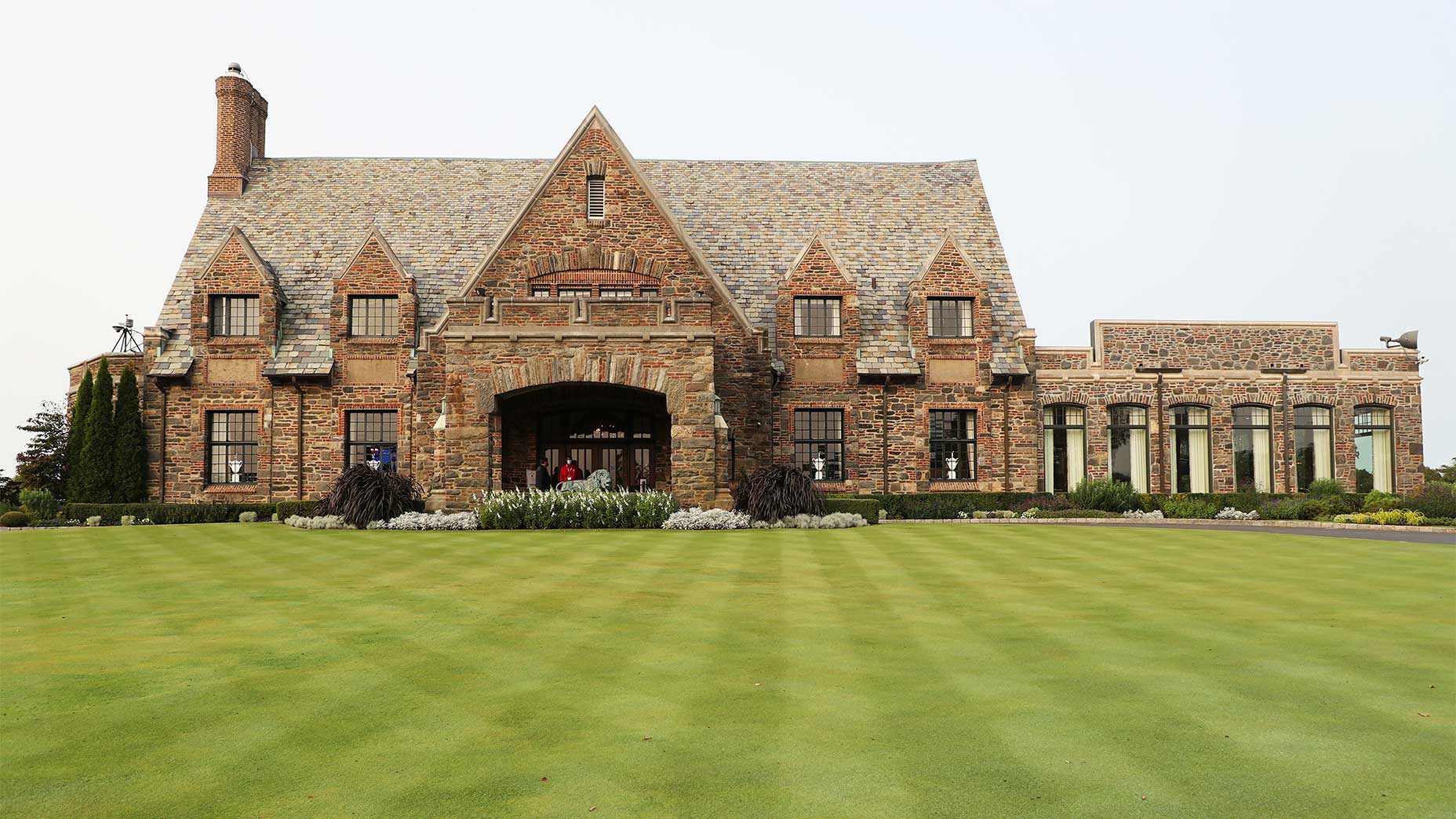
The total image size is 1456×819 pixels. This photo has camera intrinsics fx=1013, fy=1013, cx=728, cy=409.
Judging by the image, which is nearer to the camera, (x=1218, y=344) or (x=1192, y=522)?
(x=1192, y=522)

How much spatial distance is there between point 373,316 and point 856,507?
17174 millimetres

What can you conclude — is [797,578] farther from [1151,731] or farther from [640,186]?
[640,186]

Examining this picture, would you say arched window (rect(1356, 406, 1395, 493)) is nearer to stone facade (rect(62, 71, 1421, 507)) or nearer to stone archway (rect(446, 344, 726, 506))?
stone facade (rect(62, 71, 1421, 507))

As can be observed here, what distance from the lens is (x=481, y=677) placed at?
296 inches

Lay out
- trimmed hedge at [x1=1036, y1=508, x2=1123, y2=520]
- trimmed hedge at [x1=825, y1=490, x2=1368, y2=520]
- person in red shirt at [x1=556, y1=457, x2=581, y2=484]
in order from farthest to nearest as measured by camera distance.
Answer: trimmed hedge at [x1=1036, y1=508, x2=1123, y2=520]
trimmed hedge at [x1=825, y1=490, x2=1368, y2=520]
person in red shirt at [x1=556, y1=457, x2=581, y2=484]

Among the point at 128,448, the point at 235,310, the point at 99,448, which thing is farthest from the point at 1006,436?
the point at 99,448

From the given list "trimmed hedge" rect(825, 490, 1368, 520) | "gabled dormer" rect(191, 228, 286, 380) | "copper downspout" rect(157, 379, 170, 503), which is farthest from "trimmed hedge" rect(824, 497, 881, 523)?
"copper downspout" rect(157, 379, 170, 503)

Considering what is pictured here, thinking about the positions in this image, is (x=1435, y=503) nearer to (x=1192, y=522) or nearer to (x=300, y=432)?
(x=1192, y=522)

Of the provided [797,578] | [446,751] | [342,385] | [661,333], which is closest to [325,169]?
[342,385]

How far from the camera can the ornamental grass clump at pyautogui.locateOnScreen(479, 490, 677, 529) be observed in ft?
75.4

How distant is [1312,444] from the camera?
3431 centimetres

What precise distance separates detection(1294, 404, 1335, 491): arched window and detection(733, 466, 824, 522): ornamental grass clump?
19300 millimetres

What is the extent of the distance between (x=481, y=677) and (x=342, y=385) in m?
27.1

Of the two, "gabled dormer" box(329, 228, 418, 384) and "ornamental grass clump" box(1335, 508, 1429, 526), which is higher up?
"gabled dormer" box(329, 228, 418, 384)
